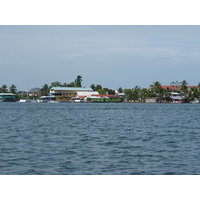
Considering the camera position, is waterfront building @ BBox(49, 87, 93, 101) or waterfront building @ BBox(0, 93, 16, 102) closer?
waterfront building @ BBox(49, 87, 93, 101)

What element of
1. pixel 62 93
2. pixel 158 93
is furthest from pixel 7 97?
pixel 158 93

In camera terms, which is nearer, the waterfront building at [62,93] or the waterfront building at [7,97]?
the waterfront building at [62,93]

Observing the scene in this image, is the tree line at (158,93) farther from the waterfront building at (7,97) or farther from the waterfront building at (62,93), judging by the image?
the waterfront building at (7,97)

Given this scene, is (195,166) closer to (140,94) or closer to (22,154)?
(22,154)

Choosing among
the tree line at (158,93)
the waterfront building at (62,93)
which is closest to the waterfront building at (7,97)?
the waterfront building at (62,93)

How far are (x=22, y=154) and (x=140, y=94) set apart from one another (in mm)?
162447

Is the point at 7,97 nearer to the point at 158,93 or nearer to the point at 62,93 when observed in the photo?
the point at 62,93

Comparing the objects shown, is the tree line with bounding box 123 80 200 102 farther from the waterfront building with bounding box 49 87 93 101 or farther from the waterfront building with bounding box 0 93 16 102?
the waterfront building with bounding box 0 93 16 102

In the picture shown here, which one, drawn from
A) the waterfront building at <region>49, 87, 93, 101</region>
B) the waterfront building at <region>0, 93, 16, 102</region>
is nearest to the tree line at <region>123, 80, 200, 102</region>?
the waterfront building at <region>49, 87, 93, 101</region>

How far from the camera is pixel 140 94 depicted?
177500mm

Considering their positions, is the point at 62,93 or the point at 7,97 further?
the point at 7,97

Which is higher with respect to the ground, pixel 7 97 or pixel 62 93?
pixel 62 93

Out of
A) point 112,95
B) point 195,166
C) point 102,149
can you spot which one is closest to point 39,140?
point 102,149
